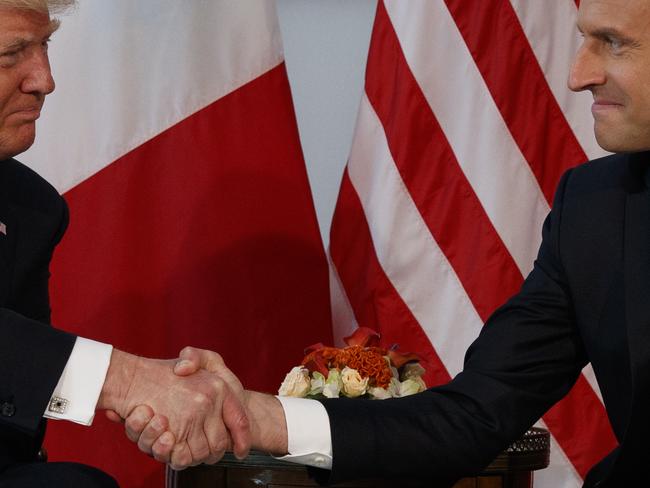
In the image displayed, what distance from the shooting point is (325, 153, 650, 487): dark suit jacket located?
180cm

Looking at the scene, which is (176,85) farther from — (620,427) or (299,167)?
(620,427)

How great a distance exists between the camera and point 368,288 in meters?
2.85

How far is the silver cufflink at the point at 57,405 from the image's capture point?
5.75ft

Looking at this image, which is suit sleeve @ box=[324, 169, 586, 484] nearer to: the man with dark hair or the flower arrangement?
the man with dark hair

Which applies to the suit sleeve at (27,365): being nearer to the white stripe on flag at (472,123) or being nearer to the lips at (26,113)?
the lips at (26,113)

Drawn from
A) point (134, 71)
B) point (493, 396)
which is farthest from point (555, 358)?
point (134, 71)

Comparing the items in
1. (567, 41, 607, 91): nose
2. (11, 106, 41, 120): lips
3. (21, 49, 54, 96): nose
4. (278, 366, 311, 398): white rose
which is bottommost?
(278, 366, 311, 398): white rose

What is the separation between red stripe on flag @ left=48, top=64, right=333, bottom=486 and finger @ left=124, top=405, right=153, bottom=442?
2.69 ft

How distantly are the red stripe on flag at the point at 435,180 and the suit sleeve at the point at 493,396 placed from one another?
2.54ft

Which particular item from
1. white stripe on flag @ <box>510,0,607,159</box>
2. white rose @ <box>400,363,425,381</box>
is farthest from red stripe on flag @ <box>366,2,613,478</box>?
white rose @ <box>400,363,425,381</box>

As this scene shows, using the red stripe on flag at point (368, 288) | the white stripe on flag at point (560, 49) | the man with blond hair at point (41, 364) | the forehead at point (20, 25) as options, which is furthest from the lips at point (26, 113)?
the white stripe on flag at point (560, 49)

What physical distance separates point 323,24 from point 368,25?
0.13 m

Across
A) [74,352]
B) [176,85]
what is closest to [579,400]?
[176,85]

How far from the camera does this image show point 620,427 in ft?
6.10
